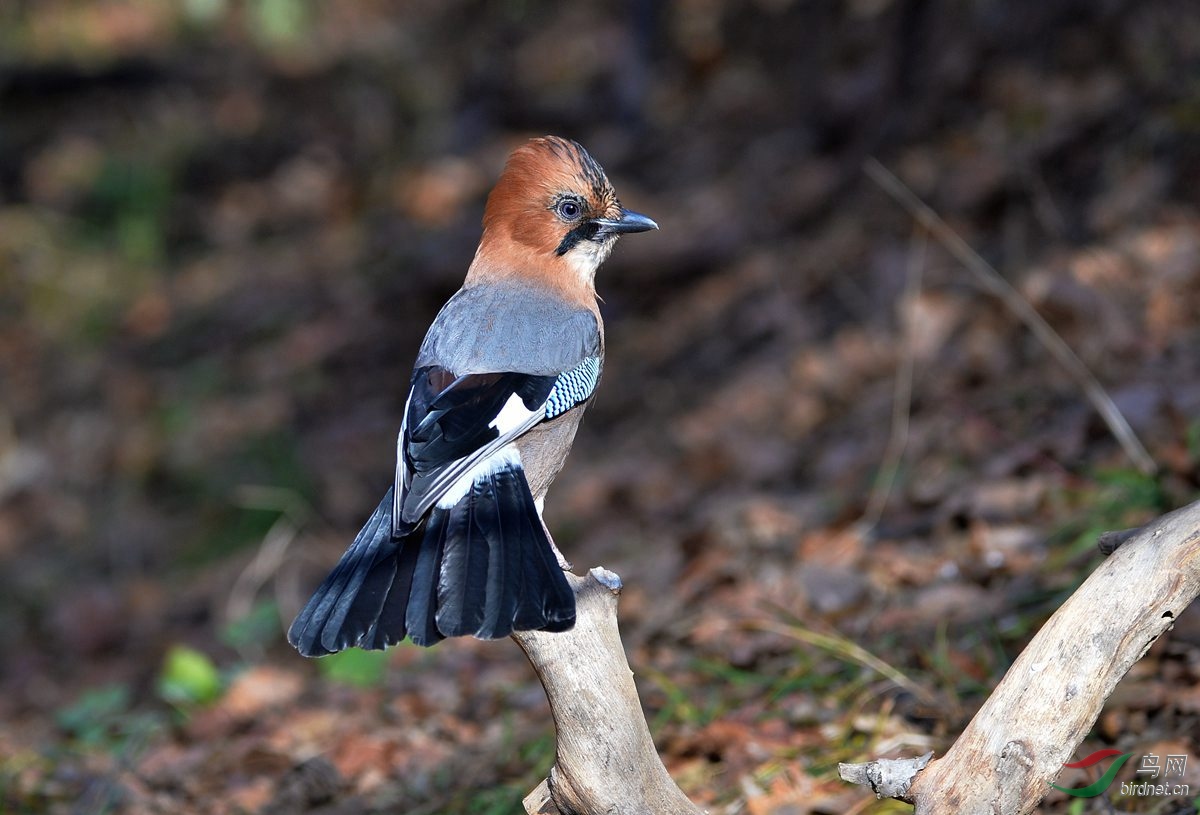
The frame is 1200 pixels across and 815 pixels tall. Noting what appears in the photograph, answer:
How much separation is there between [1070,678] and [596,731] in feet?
2.87

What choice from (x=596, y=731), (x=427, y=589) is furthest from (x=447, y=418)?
(x=596, y=731)

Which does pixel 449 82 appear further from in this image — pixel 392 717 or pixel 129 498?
pixel 392 717

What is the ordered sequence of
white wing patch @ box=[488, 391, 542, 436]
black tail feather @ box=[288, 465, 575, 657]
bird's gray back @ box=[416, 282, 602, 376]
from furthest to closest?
1. bird's gray back @ box=[416, 282, 602, 376]
2. white wing patch @ box=[488, 391, 542, 436]
3. black tail feather @ box=[288, 465, 575, 657]

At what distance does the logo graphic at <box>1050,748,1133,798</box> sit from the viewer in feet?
8.55

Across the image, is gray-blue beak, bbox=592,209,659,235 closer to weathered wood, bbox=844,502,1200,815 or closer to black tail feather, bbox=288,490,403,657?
black tail feather, bbox=288,490,403,657

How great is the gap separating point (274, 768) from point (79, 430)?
5.27 meters

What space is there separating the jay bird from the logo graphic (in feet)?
3.88

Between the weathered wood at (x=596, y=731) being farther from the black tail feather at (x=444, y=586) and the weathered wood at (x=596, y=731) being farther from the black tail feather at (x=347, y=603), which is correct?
the black tail feather at (x=347, y=603)

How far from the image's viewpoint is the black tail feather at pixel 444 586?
2296 millimetres

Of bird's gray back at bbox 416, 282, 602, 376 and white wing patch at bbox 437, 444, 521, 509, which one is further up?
bird's gray back at bbox 416, 282, 602, 376

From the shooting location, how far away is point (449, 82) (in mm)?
10719

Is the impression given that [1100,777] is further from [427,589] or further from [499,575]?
[427,589]

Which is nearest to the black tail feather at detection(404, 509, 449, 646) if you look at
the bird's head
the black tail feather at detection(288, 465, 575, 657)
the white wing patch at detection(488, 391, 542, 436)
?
the black tail feather at detection(288, 465, 575, 657)

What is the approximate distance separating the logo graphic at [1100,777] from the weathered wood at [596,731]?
822 mm
